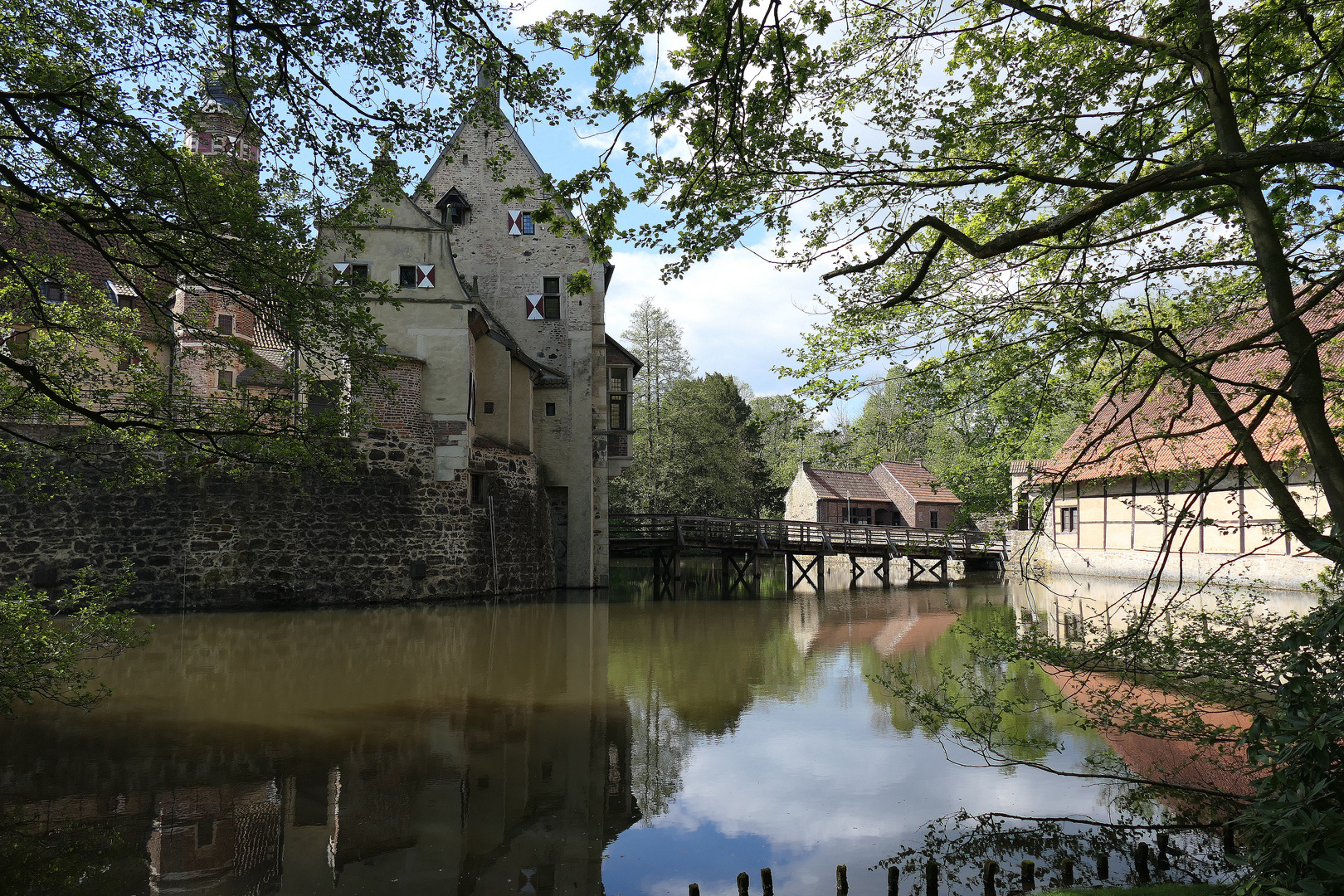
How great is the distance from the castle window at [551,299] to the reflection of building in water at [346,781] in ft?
48.6

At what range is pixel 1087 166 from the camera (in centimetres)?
561

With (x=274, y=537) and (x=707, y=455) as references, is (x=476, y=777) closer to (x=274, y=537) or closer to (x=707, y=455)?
(x=274, y=537)

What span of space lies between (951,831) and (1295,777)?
9.18 ft

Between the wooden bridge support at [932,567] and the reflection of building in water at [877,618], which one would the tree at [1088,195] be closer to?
the reflection of building in water at [877,618]

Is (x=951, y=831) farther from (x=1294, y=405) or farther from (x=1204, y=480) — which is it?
(x=1294, y=405)

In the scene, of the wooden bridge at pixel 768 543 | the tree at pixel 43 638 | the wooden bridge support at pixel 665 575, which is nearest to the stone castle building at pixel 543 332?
the wooden bridge support at pixel 665 575

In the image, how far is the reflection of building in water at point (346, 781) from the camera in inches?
194

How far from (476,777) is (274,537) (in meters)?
12.4

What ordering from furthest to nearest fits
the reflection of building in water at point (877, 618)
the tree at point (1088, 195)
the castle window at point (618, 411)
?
the castle window at point (618, 411) → the reflection of building in water at point (877, 618) → the tree at point (1088, 195)

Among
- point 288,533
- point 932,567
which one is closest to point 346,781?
point 288,533

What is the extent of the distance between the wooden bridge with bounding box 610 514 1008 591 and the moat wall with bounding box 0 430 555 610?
22.7ft

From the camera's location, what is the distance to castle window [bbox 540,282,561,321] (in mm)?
23766

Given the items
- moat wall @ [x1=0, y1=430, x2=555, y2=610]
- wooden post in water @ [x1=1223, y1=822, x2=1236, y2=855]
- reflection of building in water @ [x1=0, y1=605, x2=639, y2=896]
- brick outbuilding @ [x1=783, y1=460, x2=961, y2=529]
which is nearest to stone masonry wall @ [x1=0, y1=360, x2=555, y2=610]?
moat wall @ [x1=0, y1=430, x2=555, y2=610]

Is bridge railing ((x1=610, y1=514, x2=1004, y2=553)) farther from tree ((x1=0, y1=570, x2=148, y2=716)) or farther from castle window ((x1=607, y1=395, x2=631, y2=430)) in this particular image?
tree ((x1=0, y1=570, x2=148, y2=716))
